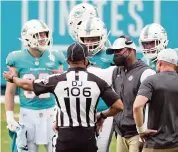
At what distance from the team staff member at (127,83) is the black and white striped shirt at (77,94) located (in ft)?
2.75

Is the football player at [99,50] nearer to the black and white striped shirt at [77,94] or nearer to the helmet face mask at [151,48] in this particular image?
the helmet face mask at [151,48]

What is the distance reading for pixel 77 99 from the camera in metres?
8.38

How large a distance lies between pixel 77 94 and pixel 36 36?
210 centimetres

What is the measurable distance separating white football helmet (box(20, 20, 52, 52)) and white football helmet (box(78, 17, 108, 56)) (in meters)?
0.39

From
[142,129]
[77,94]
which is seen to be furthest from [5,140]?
[77,94]

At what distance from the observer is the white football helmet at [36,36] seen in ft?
33.7

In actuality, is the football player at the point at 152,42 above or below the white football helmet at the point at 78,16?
below

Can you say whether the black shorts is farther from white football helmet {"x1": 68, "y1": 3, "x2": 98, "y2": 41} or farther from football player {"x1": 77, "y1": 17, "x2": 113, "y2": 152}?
white football helmet {"x1": 68, "y1": 3, "x2": 98, "y2": 41}

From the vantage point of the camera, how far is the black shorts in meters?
8.45

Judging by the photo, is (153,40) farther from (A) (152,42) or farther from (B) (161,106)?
(B) (161,106)

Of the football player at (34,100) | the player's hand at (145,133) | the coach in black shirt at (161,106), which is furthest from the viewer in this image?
the football player at (34,100)

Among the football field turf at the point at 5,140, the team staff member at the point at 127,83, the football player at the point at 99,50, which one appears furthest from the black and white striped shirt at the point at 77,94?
the football field turf at the point at 5,140

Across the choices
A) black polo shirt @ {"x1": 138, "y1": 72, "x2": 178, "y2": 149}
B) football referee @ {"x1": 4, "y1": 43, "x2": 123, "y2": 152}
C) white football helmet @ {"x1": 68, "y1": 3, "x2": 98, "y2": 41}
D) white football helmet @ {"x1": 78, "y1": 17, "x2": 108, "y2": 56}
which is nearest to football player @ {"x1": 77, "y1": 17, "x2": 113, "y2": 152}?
white football helmet @ {"x1": 78, "y1": 17, "x2": 108, "y2": 56}

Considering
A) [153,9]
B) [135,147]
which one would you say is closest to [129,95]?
[135,147]
